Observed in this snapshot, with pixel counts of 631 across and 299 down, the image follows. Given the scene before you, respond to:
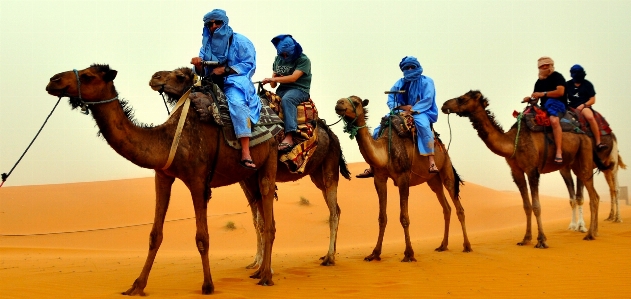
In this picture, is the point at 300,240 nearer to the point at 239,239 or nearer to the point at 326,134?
the point at 239,239

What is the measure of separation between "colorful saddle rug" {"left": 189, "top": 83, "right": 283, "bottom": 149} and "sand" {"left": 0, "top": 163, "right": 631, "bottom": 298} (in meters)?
1.94

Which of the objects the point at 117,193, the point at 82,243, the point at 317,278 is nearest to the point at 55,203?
the point at 117,193

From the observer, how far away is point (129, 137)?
762 centimetres

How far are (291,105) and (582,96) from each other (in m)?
9.80

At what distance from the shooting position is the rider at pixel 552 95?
1438 cm

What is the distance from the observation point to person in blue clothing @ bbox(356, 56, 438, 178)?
12.4 metres

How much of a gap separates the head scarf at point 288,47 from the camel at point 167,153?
1972 millimetres

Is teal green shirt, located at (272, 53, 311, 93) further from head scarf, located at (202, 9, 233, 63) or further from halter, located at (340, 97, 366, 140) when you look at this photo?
head scarf, located at (202, 9, 233, 63)

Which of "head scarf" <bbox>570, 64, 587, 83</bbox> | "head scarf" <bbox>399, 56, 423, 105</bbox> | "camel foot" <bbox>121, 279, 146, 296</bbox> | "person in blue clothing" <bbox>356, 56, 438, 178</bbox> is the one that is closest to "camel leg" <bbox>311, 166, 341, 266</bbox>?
"person in blue clothing" <bbox>356, 56, 438, 178</bbox>

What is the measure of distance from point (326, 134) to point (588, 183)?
24.3ft

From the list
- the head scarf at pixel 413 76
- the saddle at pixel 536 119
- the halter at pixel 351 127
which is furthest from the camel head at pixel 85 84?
the saddle at pixel 536 119

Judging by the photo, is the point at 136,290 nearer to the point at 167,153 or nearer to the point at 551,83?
the point at 167,153

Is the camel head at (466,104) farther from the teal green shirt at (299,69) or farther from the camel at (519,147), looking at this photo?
the teal green shirt at (299,69)

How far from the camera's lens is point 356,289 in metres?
8.95
